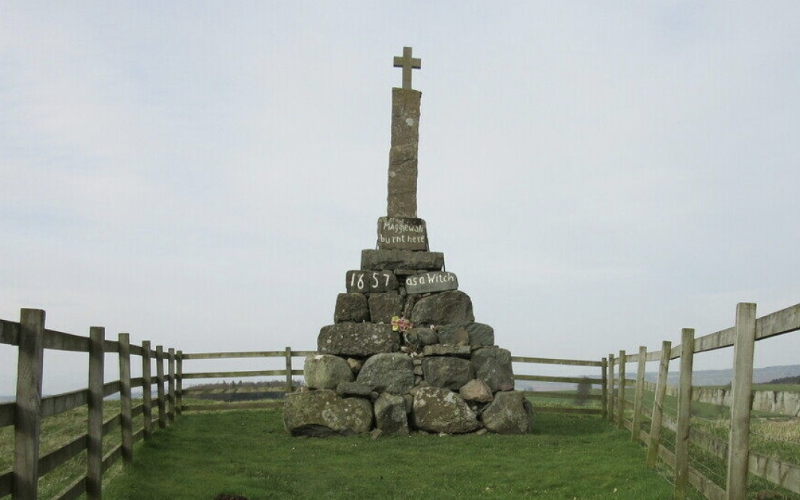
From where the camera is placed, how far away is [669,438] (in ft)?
35.8

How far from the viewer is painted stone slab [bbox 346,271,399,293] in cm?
1404

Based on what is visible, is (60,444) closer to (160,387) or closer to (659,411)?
(160,387)

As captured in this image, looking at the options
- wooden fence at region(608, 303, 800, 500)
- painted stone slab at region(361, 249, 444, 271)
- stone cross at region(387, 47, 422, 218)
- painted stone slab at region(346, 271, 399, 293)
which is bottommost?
wooden fence at region(608, 303, 800, 500)

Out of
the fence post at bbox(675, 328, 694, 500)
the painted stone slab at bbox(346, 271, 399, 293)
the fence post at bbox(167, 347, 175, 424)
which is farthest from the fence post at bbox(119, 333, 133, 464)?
the fence post at bbox(675, 328, 694, 500)

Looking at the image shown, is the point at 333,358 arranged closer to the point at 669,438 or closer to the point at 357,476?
the point at 357,476

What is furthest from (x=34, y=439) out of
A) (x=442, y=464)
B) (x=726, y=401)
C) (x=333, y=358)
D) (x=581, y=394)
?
(x=581, y=394)

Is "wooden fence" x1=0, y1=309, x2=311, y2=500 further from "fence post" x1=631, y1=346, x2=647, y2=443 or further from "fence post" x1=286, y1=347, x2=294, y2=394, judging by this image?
"fence post" x1=631, y1=346, x2=647, y2=443

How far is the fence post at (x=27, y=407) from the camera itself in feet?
15.3

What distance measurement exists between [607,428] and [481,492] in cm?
647

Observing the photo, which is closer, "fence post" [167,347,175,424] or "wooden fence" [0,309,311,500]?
"wooden fence" [0,309,311,500]

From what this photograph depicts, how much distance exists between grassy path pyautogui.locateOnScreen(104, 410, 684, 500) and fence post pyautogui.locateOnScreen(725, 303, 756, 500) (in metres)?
1.88

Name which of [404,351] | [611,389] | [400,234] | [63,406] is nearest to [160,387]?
[404,351]

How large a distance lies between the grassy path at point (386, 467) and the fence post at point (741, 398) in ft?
6.16

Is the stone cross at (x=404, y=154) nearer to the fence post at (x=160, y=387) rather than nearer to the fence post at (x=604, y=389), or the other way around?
the fence post at (x=160, y=387)
